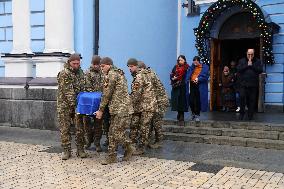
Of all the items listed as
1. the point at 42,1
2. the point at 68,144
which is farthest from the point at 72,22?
the point at 68,144

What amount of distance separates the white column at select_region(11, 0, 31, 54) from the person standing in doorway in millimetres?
4954

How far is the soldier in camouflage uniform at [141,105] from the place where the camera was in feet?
23.8

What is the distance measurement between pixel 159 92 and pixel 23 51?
16.9 feet

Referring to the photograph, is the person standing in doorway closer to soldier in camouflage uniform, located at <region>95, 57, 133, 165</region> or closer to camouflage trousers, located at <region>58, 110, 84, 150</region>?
soldier in camouflage uniform, located at <region>95, 57, 133, 165</region>

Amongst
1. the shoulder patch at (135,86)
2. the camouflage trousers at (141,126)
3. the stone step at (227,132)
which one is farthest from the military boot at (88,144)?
the stone step at (227,132)

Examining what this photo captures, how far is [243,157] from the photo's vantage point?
7016 millimetres

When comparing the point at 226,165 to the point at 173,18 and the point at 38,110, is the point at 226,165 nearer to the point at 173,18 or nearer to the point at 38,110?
the point at 38,110

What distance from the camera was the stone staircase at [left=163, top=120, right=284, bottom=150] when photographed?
7961mm

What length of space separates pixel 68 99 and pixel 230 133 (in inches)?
145

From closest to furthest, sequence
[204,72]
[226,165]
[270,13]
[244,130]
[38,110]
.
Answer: [226,165] → [244,130] → [204,72] → [38,110] → [270,13]

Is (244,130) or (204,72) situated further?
(204,72)

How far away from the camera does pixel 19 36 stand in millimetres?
11273

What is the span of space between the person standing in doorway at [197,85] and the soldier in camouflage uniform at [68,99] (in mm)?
3050

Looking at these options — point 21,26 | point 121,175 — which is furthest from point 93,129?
Result: point 21,26
